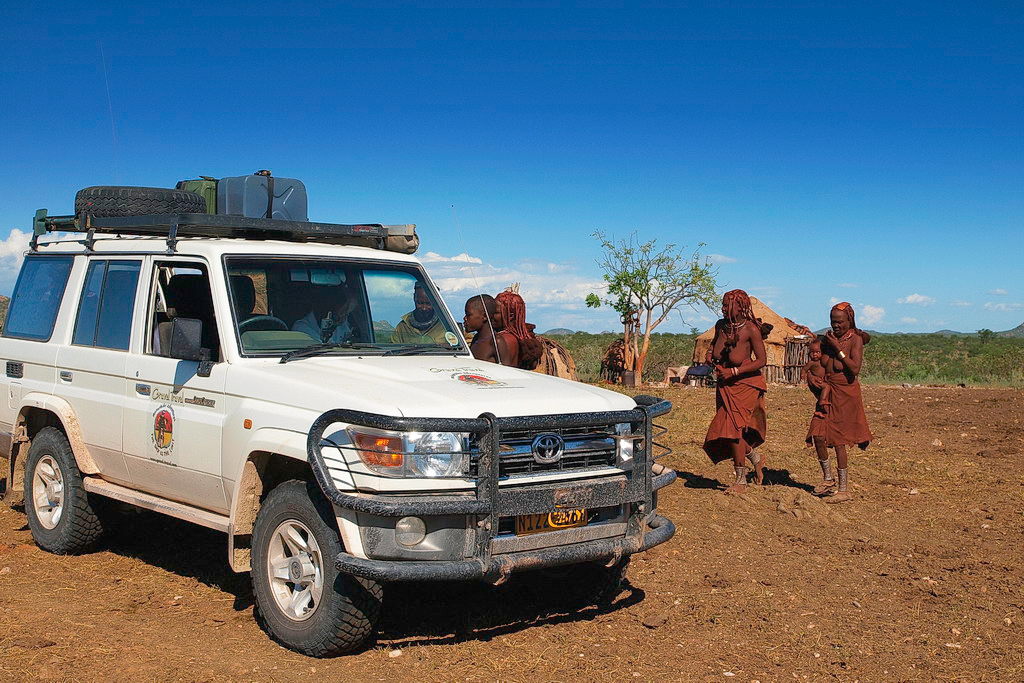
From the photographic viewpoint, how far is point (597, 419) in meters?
5.24

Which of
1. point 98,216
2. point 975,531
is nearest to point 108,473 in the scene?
point 98,216

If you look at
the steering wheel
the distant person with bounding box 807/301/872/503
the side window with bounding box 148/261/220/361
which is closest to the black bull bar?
the steering wheel

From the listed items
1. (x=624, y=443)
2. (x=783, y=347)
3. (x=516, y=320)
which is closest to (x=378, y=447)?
(x=624, y=443)

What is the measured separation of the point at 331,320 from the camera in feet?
20.5

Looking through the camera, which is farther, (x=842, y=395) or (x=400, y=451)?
(x=842, y=395)

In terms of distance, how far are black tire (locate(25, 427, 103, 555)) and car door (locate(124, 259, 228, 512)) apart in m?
0.80

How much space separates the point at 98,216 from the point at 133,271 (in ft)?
2.62

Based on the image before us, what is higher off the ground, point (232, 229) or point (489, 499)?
point (232, 229)

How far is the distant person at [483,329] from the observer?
325 inches

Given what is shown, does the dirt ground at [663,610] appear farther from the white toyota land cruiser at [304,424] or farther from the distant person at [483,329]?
the distant person at [483,329]

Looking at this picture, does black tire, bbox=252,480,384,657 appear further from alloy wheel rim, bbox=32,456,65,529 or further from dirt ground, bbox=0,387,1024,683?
alloy wheel rim, bbox=32,456,65,529

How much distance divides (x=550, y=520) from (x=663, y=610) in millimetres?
1458

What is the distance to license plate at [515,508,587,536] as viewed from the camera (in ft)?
16.5

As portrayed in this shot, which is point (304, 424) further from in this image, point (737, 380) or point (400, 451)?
point (737, 380)
